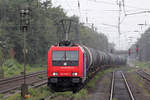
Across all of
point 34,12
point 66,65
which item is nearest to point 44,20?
point 34,12

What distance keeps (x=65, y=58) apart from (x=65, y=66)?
51 cm

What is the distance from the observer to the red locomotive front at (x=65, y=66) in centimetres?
1545

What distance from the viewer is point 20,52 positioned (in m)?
42.8

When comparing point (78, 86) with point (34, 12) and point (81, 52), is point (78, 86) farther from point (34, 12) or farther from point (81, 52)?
point (34, 12)

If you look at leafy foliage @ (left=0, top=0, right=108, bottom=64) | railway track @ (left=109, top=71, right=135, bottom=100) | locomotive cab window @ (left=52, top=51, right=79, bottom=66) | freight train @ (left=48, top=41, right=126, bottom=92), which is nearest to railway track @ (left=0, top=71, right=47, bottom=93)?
freight train @ (left=48, top=41, right=126, bottom=92)

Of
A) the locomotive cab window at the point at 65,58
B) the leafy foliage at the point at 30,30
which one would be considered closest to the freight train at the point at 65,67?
the locomotive cab window at the point at 65,58

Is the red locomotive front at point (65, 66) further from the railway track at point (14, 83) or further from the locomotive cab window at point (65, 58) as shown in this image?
the railway track at point (14, 83)

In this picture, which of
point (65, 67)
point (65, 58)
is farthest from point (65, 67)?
point (65, 58)

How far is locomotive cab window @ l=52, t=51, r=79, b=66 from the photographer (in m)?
15.7

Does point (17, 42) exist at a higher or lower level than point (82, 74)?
higher

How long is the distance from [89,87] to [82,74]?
12.6 feet

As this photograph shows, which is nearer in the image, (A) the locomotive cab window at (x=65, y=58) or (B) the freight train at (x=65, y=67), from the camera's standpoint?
(B) the freight train at (x=65, y=67)

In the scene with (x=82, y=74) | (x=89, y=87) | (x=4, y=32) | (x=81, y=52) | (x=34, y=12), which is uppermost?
(x=34, y=12)

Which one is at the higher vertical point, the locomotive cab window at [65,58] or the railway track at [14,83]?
the locomotive cab window at [65,58]
